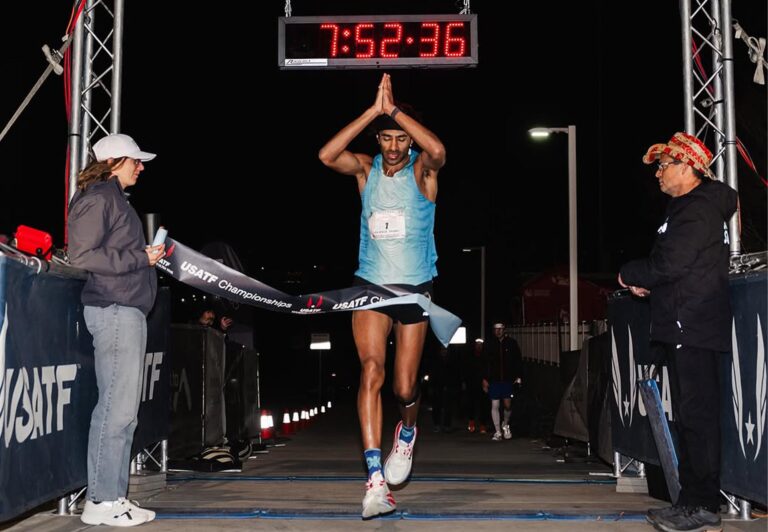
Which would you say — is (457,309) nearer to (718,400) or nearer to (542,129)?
(542,129)

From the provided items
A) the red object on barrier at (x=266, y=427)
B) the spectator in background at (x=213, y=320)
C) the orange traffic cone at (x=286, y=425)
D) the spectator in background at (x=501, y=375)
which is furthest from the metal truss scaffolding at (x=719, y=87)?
the orange traffic cone at (x=286, y=425)

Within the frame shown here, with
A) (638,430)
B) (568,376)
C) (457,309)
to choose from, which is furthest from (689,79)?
(457,309)

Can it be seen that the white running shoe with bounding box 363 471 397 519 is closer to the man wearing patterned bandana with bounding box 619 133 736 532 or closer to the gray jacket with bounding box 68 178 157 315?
the man wearing patterned bandana with bounding box 619 133 736 532

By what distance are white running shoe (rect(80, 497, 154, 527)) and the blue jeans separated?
0.05m

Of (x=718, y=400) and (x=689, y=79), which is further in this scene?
(x=689, y=79)

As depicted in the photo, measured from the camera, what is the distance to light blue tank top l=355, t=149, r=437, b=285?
5984mm

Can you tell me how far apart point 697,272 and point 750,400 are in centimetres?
70

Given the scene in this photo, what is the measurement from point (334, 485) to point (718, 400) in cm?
309

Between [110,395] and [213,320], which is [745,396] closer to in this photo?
[110,395]

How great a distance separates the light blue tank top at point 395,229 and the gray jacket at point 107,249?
1.51 meters

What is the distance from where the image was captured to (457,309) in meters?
96.9

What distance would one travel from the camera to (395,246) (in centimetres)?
600

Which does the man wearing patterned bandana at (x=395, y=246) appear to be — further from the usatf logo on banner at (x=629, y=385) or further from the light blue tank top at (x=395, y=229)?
the usatf logo on banner at (x=629, y=385)

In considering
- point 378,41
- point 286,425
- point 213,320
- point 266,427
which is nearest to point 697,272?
point 378,41
